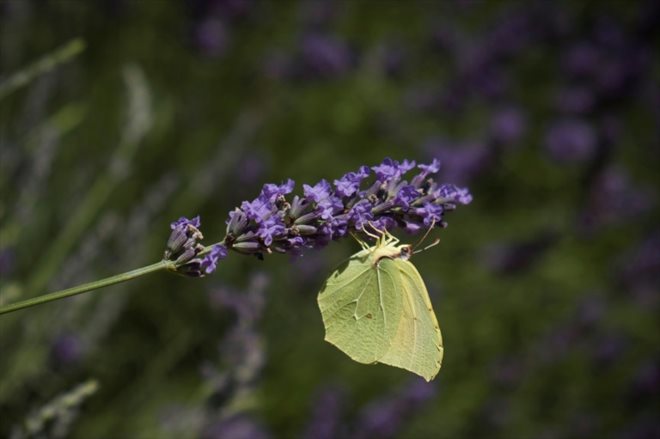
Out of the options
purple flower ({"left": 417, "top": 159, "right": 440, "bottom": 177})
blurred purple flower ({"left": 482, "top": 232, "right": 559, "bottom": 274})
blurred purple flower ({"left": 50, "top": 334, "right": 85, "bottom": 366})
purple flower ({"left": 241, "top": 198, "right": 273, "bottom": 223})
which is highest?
blurred purple flower ({"left": 482, "top": 232, "right": 559, "bottom": 274})

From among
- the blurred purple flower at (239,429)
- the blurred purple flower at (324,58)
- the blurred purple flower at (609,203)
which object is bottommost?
the blurred purple flower at (239,429)

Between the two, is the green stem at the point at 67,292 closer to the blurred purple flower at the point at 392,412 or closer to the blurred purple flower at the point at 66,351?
the blurred purple flower at the point at 66,351

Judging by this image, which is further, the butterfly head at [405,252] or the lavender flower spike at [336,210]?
the butterfly head at [405,252]

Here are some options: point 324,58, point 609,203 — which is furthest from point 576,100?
point 324,58

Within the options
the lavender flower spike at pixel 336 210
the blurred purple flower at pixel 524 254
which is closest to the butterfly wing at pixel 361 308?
the lavender flower spike at pixel 336 210

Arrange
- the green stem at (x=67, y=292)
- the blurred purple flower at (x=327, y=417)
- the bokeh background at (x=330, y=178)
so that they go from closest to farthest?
the green stem at (x=67, y=292) → the bokeh background at (x=330, y=178) → the blurred purple flower at (x=327, y=417)

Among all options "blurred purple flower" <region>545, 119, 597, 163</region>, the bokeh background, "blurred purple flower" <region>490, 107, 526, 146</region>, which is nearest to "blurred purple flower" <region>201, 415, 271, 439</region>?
the bokeh background

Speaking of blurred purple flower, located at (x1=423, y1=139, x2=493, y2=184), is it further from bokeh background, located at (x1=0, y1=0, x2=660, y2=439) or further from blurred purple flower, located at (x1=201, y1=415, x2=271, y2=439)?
blurred purple flower, located at (x1=201, y1=415, x2=271, y2=439)
